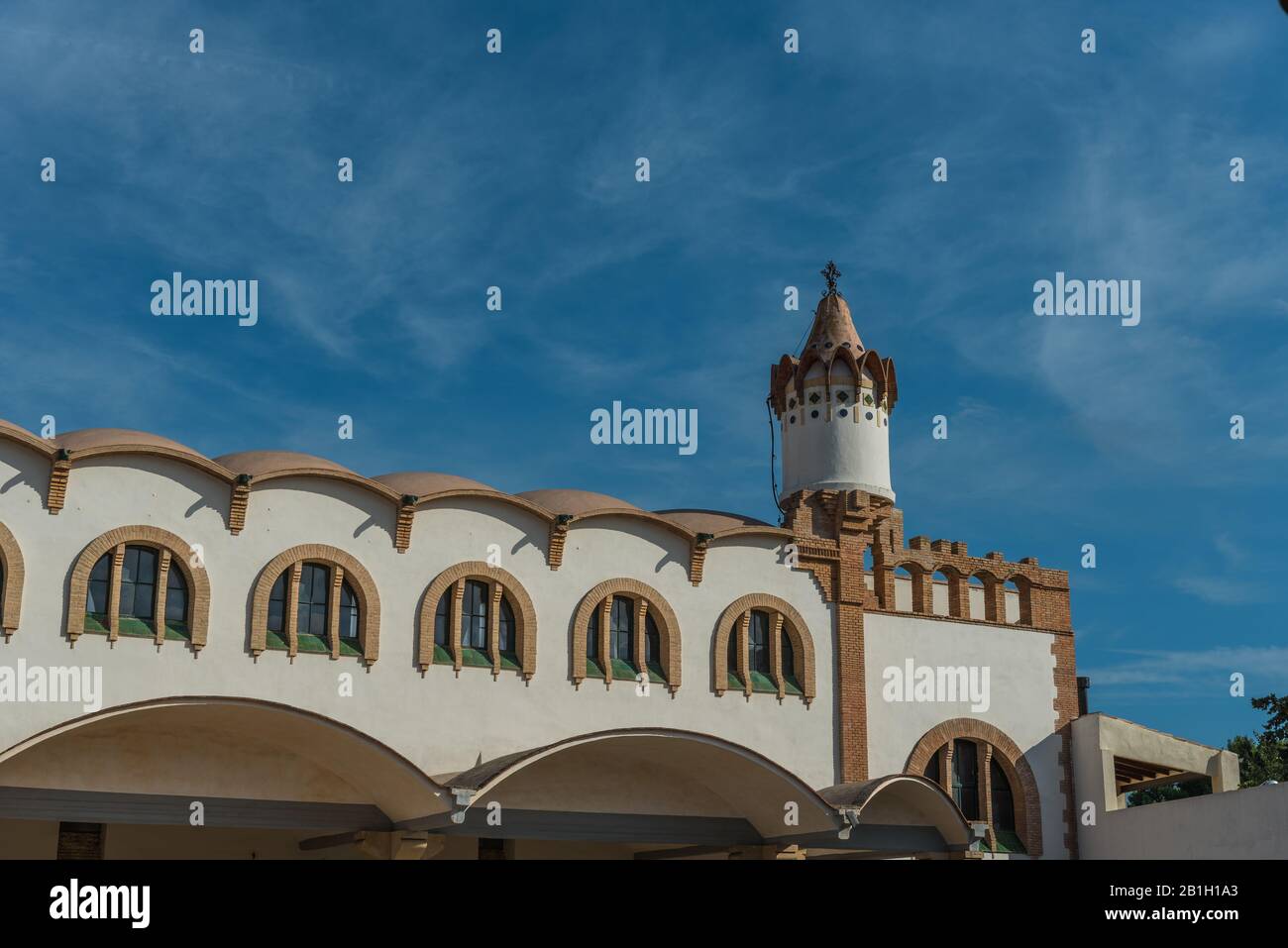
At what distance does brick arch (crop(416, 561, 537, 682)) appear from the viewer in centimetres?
2452

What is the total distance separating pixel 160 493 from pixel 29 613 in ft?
8.64

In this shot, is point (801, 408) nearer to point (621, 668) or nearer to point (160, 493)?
point (621, 668)

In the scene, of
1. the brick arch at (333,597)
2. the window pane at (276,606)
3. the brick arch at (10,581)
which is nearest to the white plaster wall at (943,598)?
the brick arch at (333,597)

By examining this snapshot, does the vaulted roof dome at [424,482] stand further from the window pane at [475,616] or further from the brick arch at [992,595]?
the brick arch at [992,595]

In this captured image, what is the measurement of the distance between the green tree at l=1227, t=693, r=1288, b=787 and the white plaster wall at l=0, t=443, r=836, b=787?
26820 millimetres

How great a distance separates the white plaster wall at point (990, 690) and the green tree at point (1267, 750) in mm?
20033

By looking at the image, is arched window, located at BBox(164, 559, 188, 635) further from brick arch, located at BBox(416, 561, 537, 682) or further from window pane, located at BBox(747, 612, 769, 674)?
window pane, located at BBox(747, 612, 769, 674)

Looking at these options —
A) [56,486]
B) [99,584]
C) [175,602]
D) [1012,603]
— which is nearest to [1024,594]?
[1012,603]

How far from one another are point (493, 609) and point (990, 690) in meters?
10.7

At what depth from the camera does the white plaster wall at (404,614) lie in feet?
71.6

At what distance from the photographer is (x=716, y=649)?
2697 centimetres

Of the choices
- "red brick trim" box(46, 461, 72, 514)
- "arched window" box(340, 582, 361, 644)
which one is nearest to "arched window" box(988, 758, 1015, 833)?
"arched window" box(340, 582, 361, 644)

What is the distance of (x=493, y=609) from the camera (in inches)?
996
